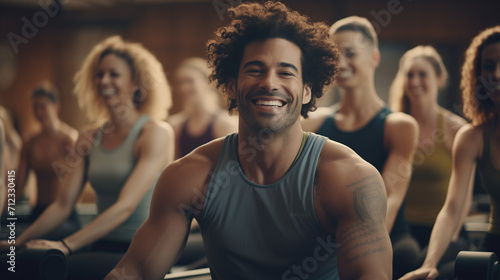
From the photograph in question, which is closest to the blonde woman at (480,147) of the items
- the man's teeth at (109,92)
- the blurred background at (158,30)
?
the man's teeth at (109,92)

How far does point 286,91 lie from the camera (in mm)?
1580

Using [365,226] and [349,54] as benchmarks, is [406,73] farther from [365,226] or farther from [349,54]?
[365,226]

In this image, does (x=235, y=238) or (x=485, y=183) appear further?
(x=485, y=183)

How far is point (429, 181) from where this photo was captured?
2713 millimetres

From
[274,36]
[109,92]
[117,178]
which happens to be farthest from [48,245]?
[274,36]

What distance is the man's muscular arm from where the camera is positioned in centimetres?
139

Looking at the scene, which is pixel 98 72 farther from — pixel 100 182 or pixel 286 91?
pixel 286 91

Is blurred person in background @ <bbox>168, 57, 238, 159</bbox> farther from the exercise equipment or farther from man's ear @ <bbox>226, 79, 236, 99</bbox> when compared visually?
the exercise equipment

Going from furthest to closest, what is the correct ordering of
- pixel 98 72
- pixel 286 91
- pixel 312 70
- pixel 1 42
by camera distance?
pixel 1 42
pixel 98 72
pixel 312 70
pixel 286 91

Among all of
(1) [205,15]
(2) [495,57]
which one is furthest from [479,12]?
(2) [495,57]

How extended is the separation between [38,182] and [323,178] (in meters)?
2.60

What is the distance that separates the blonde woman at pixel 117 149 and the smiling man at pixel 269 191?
0.68 metres

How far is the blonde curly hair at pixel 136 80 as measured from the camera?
2.57 metres

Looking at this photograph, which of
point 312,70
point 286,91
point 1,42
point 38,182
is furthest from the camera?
point 1,42
